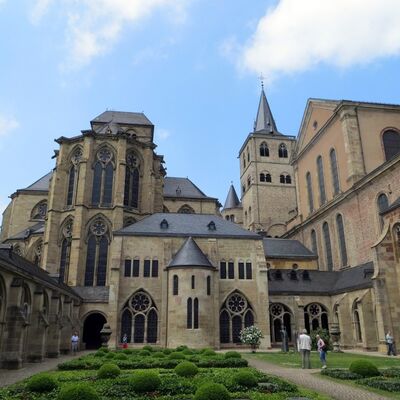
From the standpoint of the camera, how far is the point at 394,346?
2564 cm

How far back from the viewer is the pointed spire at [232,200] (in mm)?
80250

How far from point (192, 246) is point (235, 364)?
17.8m

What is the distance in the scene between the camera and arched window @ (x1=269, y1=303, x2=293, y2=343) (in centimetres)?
3722

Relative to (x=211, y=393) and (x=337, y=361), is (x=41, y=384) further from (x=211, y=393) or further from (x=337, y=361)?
(x=337, y=361)

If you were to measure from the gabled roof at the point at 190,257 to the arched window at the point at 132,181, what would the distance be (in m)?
11.1

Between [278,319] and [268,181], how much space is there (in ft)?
119

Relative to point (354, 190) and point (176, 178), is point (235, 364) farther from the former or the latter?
point (176, 178)

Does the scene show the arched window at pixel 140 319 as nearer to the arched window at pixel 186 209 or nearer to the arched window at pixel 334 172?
the arched window at pixel 186 209

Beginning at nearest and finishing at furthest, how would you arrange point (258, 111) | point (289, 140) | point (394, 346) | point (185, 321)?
point (394, 346) < point (185, 321) < point (289, 140) < point (258, 111)

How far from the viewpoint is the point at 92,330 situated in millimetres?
37594

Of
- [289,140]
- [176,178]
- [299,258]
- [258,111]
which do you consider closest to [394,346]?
[299,258]

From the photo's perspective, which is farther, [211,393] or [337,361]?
[337,361]

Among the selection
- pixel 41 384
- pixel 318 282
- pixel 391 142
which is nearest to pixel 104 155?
pixel 318 282

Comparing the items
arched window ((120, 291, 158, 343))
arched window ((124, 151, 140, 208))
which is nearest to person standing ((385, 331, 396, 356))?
arched window ((120, 291, 158, 343))
